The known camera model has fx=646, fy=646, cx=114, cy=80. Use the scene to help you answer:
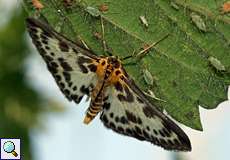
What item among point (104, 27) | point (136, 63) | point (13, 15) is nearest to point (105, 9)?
point (104, 27)

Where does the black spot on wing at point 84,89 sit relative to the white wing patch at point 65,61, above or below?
below

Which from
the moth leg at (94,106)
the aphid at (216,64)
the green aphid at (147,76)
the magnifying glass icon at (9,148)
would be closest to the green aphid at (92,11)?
the green aphid at (147,76)

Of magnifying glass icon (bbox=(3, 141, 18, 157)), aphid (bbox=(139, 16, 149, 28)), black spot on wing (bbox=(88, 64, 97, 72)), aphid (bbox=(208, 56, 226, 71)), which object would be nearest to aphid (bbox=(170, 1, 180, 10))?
aphid (bbox=(139, 16, 149, 28))

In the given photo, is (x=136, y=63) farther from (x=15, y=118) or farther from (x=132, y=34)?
(x=15, y=118)

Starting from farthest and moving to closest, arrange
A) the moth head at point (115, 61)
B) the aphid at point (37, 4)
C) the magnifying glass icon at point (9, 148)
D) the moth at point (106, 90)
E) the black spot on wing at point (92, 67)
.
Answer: the magnifying glass icon at point (9, 148) → the black spot on wing at point (92, 67) → the moth head at point (115, 61) → the moth at point (106, 90) → the aphid at point (37, 4)

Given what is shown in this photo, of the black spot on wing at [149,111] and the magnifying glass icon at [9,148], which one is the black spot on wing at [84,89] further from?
the magnifying glass icon at [9,148]

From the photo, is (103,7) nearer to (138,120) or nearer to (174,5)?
(174,5)

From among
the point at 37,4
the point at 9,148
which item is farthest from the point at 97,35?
the point at 9,148

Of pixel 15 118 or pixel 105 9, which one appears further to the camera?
pixel 15 118
